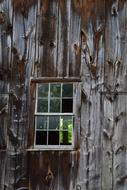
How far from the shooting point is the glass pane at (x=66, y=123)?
954 cm

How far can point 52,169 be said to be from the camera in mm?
9359

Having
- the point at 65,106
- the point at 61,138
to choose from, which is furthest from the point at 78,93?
the point at 61,138

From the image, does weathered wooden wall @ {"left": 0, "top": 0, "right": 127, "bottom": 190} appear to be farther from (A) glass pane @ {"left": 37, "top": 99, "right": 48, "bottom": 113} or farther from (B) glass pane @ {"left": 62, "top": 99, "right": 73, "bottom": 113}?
(B) glass pane @ {"left": 62, "top": 99, "right": 73, "bottom": 113}

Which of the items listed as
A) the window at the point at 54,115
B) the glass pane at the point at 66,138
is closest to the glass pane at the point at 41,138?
the window at the point at 54,115

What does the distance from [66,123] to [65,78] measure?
3.12 ft

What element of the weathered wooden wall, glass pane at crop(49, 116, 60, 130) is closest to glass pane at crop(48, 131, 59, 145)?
glass pane at crop(49, 116, 60, 130)

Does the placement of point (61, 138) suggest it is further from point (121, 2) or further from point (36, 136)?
point (121, 2)

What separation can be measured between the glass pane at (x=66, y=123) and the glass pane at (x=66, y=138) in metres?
0.09

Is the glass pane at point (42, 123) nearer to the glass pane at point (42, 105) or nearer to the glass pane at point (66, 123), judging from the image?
the glass pane at point (42, 105)

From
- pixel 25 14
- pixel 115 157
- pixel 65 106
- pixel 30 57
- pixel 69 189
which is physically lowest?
pixel 69 189

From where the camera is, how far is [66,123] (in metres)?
9.56

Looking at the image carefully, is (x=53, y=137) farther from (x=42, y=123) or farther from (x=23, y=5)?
(x=23, y=5)

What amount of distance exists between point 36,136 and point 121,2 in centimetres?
342

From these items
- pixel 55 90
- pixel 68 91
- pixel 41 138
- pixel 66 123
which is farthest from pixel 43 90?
pixel 41 138
